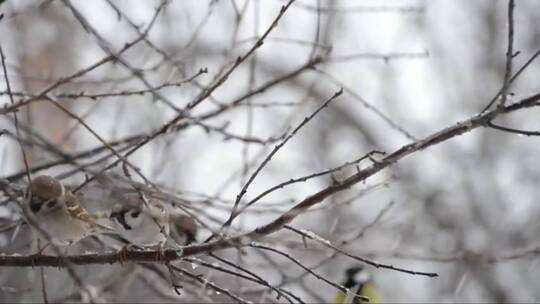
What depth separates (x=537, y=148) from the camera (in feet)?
37.7

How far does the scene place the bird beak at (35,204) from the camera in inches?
133

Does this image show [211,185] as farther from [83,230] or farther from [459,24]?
[83,230]

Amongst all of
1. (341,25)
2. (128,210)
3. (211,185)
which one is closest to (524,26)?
(341,25)

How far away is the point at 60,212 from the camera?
11.4ft

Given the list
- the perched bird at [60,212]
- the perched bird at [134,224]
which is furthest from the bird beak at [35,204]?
the perched bird at [134,224]

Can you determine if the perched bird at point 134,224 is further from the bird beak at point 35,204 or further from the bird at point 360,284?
the bird at point 360,284

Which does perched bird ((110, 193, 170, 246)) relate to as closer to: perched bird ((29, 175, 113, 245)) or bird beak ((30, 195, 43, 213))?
perched bird ((29, 175, 113, 245))

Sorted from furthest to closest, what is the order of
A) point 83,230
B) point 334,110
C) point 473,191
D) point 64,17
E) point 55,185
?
point 334,110 → point 473,191 → point 64,17 → point 83,230 → point 55,185

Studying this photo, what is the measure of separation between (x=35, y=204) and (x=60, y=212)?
0.09 m

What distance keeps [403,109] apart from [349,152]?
37.6 inches

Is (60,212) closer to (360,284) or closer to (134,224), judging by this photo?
(134,224)

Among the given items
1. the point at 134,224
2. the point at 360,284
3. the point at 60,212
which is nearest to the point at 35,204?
the point at 60,212

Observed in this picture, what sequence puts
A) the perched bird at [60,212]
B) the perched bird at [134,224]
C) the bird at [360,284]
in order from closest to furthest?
1. the perched bird at [60,212]
2. the perched bird at [134,224]
3. the bird at [360,284]

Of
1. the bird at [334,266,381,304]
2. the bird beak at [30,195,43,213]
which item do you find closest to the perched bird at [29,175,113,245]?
the bird beak at [30,195,43,213]
